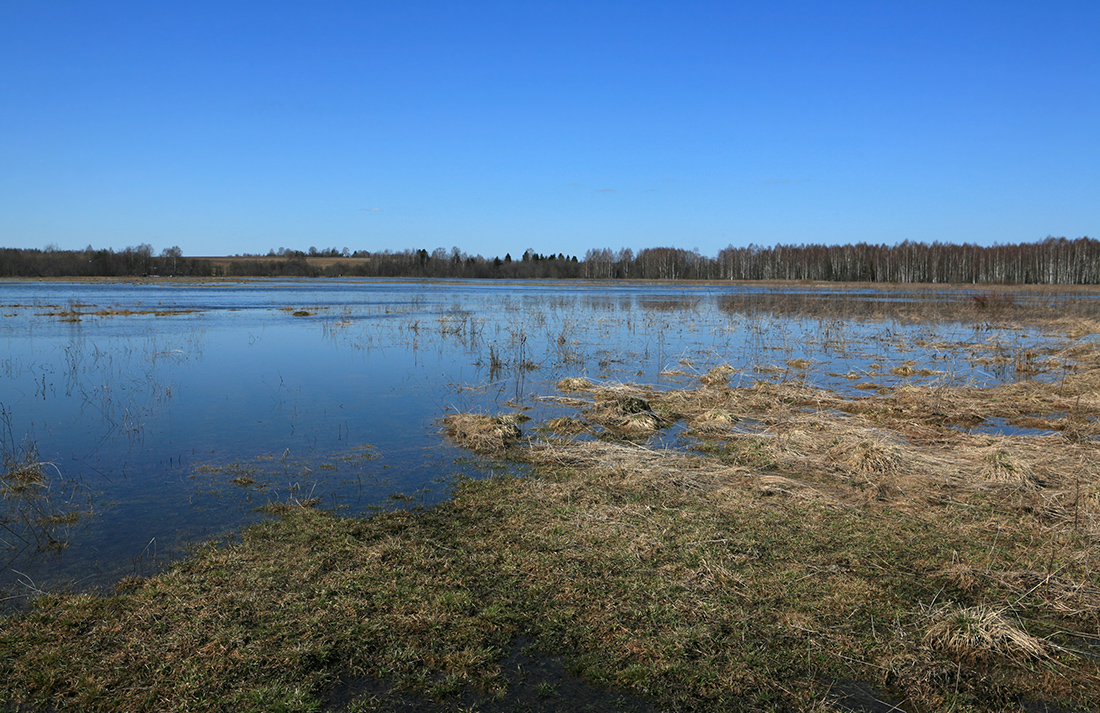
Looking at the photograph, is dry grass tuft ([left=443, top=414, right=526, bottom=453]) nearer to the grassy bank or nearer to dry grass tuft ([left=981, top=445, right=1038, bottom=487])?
the grassy bank

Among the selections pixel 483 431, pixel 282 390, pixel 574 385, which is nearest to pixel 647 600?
pixel 483 431

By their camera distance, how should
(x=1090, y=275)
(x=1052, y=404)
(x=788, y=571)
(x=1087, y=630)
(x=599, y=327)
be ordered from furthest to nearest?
(x=1090, y=275) → (x=599, y=327) → (x=1052, y=404) → (x=788, y=571) → (x=1087, y=630)

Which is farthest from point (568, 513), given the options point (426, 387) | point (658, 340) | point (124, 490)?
point (658, 340)

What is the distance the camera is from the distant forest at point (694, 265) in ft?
312

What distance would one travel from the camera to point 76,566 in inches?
222

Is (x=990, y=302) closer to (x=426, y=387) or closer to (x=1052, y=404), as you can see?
(x=1052, y=404)

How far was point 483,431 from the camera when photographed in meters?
10.0

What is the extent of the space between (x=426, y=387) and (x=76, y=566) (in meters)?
9.00

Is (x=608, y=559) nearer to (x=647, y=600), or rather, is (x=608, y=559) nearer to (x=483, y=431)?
(x=647, y=600)

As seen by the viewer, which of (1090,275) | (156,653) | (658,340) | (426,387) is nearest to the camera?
(156,653)

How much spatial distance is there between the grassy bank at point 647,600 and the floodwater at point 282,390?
1.06m

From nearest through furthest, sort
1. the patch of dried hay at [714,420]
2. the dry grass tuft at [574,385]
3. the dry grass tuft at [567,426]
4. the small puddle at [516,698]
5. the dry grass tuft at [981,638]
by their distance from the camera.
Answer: the small puddle at [516,698], the dry grass tuft at [981,638], the dry grass tuft at [567,426], the patch of dried hay at [714,420], the dry grass tuft at [574,385]

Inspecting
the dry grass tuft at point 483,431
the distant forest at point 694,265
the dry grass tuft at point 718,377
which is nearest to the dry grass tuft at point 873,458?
the dry grass tuft at point 483,431

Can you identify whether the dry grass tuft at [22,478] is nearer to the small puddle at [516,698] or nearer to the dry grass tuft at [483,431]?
the dry grass tuft at [483,431]
